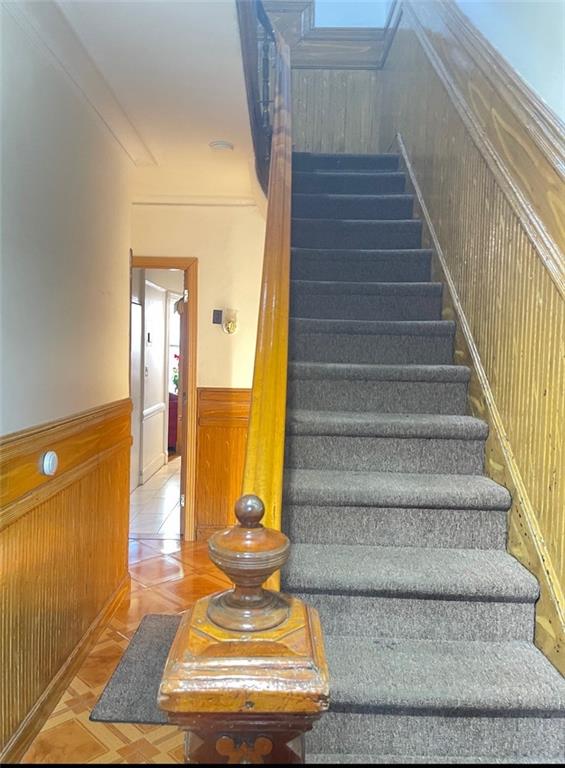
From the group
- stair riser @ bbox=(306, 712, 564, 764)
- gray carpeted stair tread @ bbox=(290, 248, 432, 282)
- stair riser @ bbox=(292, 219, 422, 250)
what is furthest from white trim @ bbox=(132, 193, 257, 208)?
stair riser @ bbox=(306, 712, 564, 764)

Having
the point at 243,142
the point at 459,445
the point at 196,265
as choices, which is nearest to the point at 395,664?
the point at 459,445

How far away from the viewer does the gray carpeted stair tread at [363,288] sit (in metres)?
2.53

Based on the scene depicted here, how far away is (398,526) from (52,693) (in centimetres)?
157

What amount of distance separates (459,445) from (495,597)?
1.93 feet

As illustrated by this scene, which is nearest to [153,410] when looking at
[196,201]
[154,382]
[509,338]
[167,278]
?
[154,382]

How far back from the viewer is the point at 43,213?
78.8 inches

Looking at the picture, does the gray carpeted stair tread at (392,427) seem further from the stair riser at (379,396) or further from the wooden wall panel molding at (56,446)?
the wooden wall panel molding at (56,446)

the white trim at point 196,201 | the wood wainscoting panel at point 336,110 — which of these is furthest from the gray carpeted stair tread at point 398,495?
the wood wainscoting panel at point 336,110

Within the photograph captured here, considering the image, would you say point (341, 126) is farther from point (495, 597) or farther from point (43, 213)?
point (495, 597)

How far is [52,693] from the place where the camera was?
2.09m

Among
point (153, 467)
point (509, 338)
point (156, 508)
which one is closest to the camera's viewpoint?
point (509, 338)

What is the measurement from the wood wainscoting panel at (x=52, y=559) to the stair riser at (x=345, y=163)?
2126 mm

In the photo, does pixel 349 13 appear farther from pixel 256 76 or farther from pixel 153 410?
pixel 153 410

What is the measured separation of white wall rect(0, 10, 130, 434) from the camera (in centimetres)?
176
